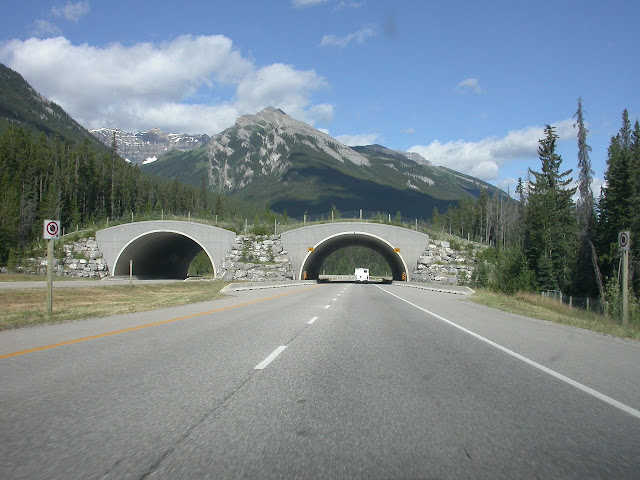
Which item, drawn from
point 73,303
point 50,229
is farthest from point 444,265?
point 50,229

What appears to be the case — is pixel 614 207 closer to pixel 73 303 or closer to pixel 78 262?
pixel 73 303

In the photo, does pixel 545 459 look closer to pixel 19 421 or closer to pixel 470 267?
pixel 19 421

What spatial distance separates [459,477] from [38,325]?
13296 mm

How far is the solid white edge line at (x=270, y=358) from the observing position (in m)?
8.07

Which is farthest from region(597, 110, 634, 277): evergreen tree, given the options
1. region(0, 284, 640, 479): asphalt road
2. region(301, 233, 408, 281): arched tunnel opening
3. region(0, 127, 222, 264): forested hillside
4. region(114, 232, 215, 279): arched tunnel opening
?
region(0, 127, 222, 264): forested hillside

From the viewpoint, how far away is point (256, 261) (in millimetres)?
54594

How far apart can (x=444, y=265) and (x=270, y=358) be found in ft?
150

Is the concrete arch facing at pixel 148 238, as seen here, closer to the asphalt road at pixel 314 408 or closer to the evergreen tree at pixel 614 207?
the evergreen tree at pixel 614 207

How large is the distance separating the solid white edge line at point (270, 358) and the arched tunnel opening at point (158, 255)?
152 feet

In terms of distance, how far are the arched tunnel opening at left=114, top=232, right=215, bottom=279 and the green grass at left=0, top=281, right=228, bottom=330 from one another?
17927mm

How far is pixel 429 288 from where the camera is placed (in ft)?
145

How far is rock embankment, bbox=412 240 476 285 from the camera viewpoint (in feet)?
169

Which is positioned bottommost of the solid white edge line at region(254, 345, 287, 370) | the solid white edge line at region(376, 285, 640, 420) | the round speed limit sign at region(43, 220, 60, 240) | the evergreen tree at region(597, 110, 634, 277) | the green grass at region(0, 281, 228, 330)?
the green grass at region(0, 281, 228, 330)

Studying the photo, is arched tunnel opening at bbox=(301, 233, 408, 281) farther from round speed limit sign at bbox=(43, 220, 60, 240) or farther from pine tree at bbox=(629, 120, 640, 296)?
round speed limit sign at bbox=(43, 220, 60, 240)
